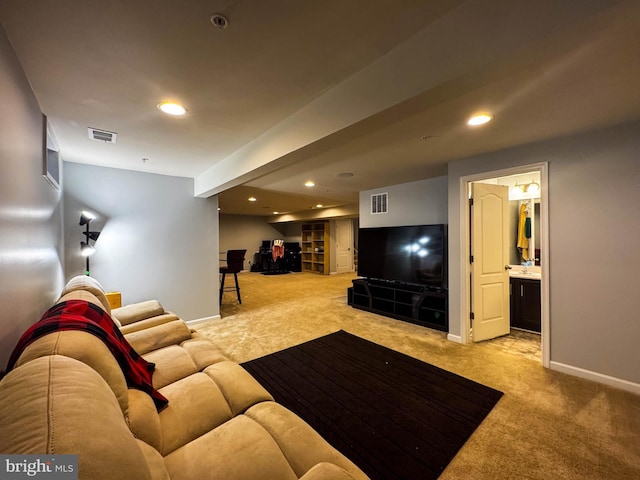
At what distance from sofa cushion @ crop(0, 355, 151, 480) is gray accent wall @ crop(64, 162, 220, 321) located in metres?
3.37

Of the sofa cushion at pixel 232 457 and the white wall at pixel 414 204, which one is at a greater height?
Result: the white wall at pixel 414 204

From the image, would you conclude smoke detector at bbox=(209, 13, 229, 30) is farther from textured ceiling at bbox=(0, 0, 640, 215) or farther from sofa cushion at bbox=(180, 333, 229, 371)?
sofa cushion at bbox=(180, 333, 229, 371)

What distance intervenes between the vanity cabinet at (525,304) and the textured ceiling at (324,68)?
218cm

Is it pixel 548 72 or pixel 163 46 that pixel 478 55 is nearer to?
pixel 548 72

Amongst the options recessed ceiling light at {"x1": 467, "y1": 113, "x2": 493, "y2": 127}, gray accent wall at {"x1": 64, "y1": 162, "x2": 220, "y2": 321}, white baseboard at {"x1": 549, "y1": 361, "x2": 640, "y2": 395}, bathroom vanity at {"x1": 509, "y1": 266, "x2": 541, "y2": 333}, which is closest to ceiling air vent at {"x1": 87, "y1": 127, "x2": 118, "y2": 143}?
gray accent wall at {"x1": 64, "y1": 162, "x2": 220, "y2": 321}

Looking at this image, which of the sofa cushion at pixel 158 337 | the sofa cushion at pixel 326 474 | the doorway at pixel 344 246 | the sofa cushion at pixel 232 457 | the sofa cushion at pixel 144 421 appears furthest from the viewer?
the doorway at pixel 344 246

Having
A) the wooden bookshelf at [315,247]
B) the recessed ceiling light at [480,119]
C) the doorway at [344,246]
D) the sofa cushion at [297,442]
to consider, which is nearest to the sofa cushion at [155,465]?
the sofa cushion at [297,442]

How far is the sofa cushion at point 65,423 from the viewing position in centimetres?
54

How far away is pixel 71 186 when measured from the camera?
3207mm

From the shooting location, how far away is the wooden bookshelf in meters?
9.62

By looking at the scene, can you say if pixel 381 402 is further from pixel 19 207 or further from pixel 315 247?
pixel 315 247

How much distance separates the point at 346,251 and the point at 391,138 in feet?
25.7

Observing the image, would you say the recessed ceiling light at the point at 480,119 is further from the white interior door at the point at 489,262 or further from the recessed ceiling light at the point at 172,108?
the recessed ceiling light at the point at 172,108

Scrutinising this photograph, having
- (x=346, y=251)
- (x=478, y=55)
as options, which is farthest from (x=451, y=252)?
(x=346, y=251)
